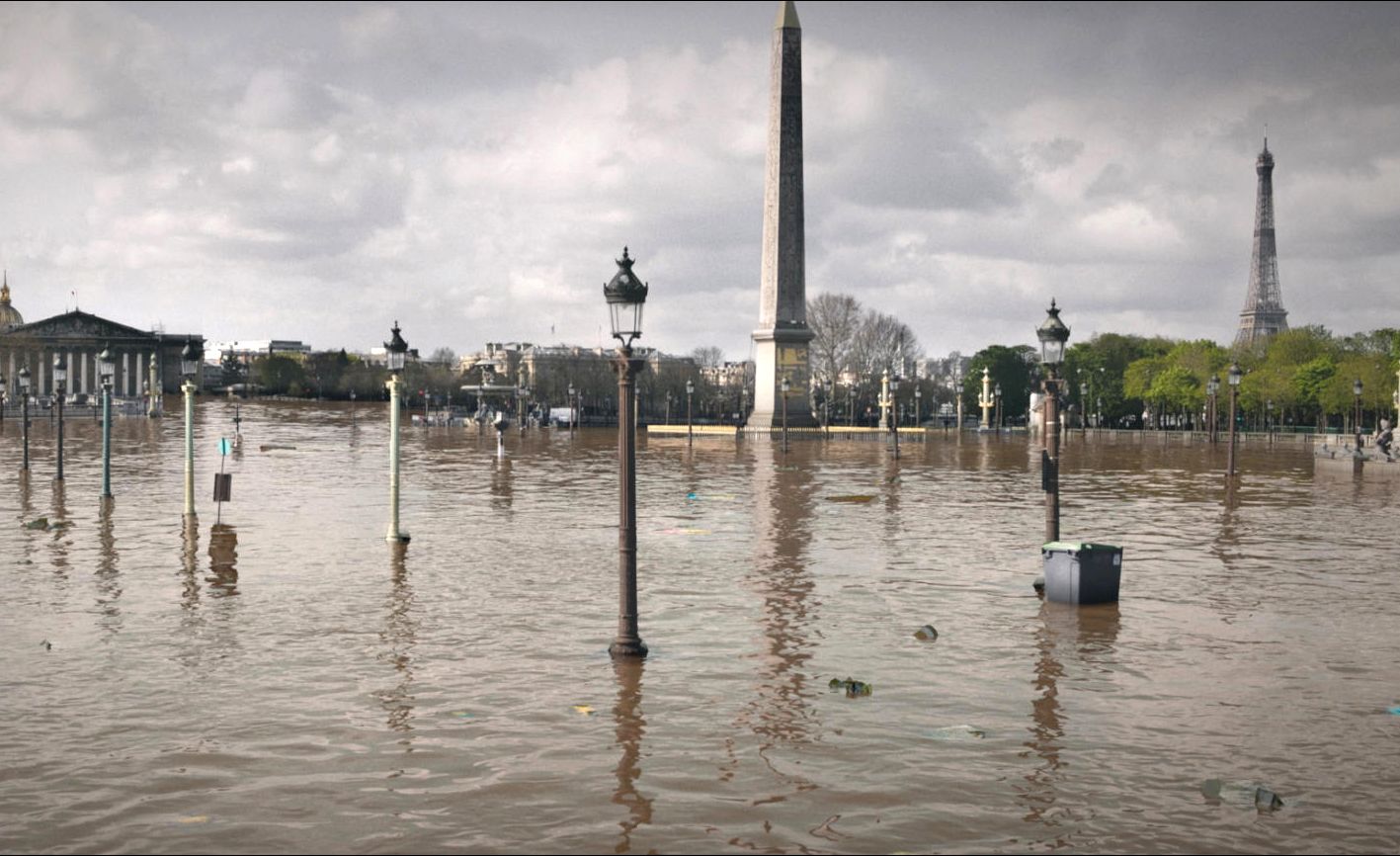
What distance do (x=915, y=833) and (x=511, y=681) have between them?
501cm

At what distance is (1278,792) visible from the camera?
344 inches

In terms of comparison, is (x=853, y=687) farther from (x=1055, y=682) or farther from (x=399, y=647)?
(x=399, y=647)

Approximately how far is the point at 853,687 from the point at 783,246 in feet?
196

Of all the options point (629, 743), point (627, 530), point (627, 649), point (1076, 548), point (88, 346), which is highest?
point (88, 346)

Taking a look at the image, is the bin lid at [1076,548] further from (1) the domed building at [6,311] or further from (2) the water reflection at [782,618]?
(1) the domed building at [6,311]

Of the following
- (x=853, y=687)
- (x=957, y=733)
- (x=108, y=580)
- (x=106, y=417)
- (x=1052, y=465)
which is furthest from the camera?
(x=106, y=417)

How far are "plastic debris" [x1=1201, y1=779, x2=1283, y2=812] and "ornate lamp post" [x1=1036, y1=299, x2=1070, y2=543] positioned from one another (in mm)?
9242

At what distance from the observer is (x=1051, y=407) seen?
1823 cm

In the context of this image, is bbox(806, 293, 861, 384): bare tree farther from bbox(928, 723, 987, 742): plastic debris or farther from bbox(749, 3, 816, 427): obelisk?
bbox(928, 723, 987, 742): plastic debris

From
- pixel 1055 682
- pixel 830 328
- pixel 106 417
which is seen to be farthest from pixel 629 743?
pixel 830 328

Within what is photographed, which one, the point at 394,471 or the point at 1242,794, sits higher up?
the point at 394,471

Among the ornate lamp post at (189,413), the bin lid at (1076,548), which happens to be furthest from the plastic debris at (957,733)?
the ornate lamp post at (189,413)

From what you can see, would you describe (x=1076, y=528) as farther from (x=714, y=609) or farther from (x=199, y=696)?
(x=199, y=696)

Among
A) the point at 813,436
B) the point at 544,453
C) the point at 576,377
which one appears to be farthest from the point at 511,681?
the point at 576,377
